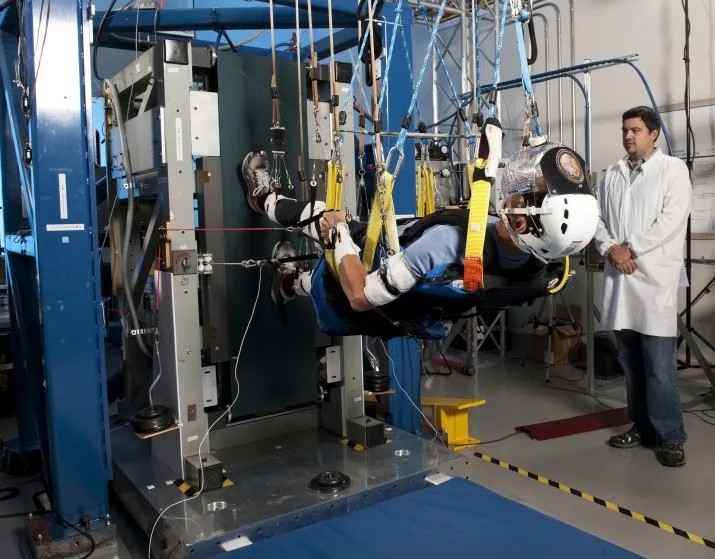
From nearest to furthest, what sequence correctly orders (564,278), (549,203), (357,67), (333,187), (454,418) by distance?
(549,203) < (564,278) < (333,187) < (357,67) < (454,418)

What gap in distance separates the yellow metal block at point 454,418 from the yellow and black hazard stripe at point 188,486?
1.66m

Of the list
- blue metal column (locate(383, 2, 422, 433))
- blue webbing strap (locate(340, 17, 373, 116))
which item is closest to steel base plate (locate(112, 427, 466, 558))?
blue metal column (locate(383, 2, 422, 433))

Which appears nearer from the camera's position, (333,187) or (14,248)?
(333,187)

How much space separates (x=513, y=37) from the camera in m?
7.74

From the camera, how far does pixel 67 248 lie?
284 centimetres

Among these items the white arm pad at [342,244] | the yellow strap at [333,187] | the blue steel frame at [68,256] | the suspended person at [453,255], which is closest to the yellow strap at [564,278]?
the suspended person at [453,255]

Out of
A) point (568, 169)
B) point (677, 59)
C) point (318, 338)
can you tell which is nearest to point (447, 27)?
point (677, 59)

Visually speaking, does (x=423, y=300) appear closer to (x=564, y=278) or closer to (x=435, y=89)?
(x=564, y=278)

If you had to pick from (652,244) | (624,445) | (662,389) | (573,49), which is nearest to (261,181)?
(652,244)

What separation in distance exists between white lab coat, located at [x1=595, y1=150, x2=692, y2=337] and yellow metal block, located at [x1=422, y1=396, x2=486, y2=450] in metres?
1.07

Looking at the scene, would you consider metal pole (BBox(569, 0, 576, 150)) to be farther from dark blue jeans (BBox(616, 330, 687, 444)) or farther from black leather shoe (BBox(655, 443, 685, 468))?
black leather shoe (BBox(655, 443, 685, 468))

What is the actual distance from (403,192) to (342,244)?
4.98 feet

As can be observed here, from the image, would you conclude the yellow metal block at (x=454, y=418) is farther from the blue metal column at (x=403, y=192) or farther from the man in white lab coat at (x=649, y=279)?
the man in white lab coat at (x=649, y=279)

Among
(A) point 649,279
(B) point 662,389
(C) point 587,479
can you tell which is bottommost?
(C) point 587,479
